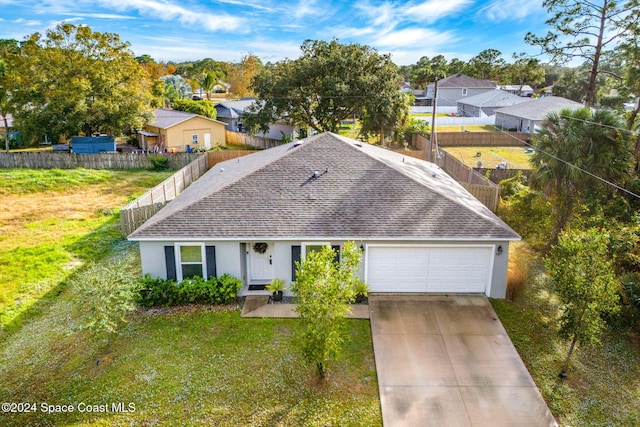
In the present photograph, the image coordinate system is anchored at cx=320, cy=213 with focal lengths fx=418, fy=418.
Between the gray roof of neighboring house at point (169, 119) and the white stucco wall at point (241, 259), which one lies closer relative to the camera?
the white stucco wall at point (241, 259)

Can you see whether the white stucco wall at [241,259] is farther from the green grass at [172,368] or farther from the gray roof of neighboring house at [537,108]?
the gray roof of neighboring house at [537,108]

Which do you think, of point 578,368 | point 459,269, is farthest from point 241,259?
point 578,368

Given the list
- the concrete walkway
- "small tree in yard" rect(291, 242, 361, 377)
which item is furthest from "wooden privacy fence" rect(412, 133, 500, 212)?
"small tree in yard" rect(291, 242, 361, 377)

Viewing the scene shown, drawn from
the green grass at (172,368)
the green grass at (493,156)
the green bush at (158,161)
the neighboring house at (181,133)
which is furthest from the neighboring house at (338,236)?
the neighboring house at (181,133)

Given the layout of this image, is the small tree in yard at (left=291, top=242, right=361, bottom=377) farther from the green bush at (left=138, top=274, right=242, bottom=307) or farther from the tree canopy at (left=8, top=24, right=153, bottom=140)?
the tree canopy at (left=8, top=24, right=153, bottom=140)

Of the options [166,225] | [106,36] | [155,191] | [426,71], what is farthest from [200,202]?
[426,71]
